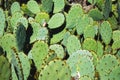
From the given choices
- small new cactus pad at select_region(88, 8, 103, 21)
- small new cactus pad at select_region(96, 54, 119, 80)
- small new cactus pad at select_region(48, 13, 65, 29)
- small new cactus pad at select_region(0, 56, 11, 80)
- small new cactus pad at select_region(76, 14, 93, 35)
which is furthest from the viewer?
small new cactus pad at select_region(88, 8, 103, 21)

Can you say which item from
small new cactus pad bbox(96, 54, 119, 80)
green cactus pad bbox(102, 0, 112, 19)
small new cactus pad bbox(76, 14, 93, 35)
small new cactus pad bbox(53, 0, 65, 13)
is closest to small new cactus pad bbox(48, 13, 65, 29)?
small new cactus pad bbox(76, 14, 93, 35)

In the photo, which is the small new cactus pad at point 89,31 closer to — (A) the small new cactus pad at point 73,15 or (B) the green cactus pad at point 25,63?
(A) the small new cactus pad at point 73,15

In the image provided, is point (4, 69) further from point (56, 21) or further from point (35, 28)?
point (56, 21)

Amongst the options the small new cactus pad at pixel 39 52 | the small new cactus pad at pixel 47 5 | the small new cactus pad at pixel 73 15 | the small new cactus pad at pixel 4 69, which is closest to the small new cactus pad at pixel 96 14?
the small new cactus pad at pixel 73 15

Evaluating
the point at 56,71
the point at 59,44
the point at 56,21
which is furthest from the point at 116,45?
the point at 56,71

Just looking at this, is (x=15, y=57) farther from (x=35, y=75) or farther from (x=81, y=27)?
(x=81, y=27)

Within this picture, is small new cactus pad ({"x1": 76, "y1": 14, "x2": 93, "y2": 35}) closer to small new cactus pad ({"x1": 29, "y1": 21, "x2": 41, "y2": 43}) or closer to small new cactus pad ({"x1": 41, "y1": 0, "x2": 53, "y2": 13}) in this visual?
small new cactus pad ({"x1": 29, "y1": 21, "x2": 41, "y2": 43})
